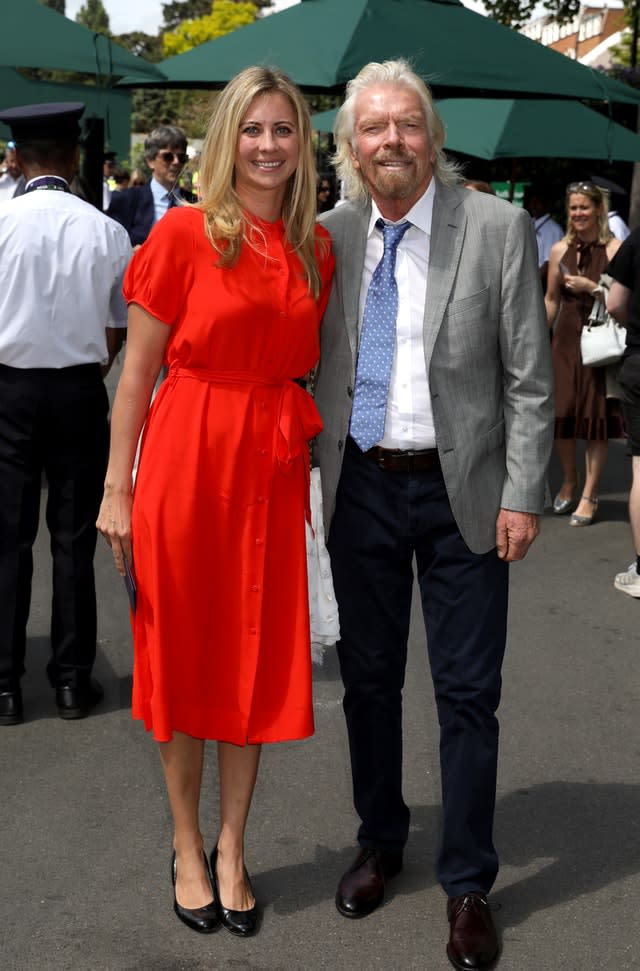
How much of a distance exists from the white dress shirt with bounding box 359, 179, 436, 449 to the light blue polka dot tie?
0.06 feet

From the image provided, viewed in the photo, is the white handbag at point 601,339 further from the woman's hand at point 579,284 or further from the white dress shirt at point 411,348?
the white dress shirt at point 411,348

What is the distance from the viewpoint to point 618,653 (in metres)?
5.64

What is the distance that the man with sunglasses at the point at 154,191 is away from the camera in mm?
7887

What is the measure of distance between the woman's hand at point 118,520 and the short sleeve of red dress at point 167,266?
18.1 inches

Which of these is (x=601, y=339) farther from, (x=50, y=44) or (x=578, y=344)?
(x=50, y=44)

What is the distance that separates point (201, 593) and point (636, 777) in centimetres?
185

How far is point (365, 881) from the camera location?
3463 millimetres

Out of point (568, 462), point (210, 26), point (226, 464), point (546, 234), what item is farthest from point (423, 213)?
point (210, 26)

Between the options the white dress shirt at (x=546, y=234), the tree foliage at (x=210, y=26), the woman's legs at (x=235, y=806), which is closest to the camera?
the woman's legs at (x=235, y=806)

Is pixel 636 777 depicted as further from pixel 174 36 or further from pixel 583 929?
pixel 174 36

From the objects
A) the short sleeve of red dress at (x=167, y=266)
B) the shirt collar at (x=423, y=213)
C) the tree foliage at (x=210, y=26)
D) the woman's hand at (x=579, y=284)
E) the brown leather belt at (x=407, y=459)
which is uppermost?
the tree foliage at (x=210, y=26)

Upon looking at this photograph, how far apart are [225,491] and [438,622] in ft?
2.14

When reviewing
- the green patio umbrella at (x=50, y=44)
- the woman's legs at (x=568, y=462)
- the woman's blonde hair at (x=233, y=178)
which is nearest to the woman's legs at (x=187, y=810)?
the woman's blonde hair at (x=233, y=178)

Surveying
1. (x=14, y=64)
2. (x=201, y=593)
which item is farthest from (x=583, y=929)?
(x=14, y=64)
